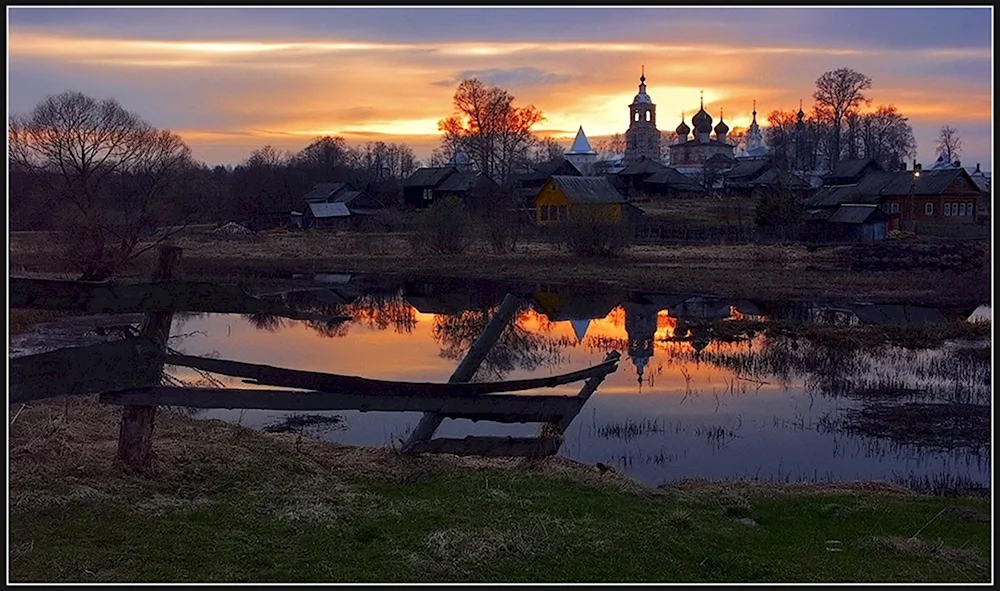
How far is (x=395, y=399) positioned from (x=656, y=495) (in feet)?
9.45

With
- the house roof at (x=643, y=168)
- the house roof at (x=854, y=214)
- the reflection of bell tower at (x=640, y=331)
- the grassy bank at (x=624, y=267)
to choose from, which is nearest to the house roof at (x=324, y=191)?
the grassy bank at (x=624, y=267)

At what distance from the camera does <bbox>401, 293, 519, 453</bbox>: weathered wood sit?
855 centimetres

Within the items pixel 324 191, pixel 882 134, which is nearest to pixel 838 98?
pixel 882 134

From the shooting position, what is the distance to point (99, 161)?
39844 millimetres

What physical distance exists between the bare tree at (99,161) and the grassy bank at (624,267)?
243 cm

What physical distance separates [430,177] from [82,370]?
221ft

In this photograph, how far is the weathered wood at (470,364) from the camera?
28.0 feet

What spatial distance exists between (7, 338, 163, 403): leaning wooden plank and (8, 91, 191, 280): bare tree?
2872cm

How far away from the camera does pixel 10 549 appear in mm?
5621

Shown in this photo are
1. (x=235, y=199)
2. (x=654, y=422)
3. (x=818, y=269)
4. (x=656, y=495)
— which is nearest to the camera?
(x=656, y=495)

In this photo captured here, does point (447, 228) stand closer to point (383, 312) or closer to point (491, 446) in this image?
point (383, 312)

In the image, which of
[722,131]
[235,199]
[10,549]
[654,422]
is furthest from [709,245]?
[722,131]

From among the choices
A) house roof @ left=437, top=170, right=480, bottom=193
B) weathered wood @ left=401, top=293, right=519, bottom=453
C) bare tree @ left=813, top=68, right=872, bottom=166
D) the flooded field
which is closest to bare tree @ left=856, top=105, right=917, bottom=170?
bare tree @ left=813, top=68, right=872, bottom=166

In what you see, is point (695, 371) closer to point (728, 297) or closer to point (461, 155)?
point (728, 297)
